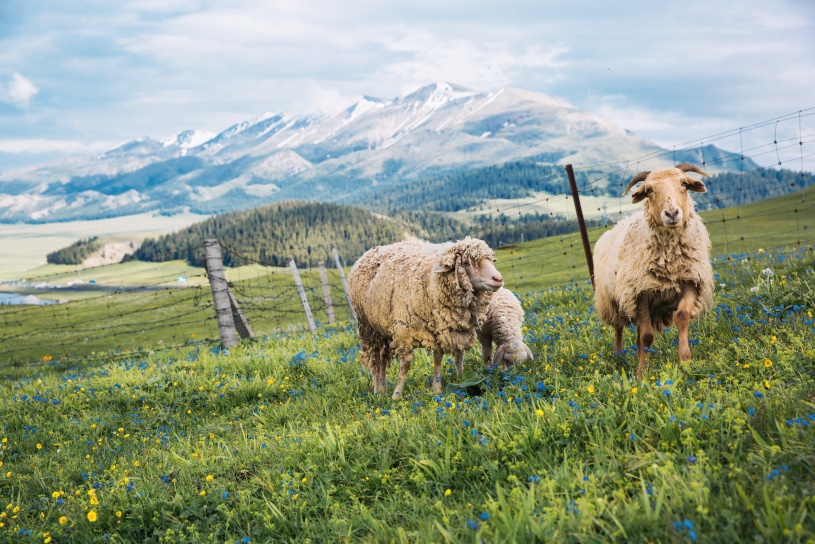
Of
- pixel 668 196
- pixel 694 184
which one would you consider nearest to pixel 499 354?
pixel 668 196

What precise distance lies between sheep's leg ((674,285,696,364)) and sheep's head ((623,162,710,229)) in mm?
830

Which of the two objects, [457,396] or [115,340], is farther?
[115,340]

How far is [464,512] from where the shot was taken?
11.9 feet

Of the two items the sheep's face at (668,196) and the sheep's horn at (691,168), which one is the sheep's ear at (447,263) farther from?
the sheep's horn at (691,168)

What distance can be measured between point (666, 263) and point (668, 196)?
0.81 metres

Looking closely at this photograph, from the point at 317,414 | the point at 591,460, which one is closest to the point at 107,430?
the point at 317,414

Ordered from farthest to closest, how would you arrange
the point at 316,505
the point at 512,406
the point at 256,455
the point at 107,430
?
the point at 107,430 → the point at 256,455 → the point at 512,406 → the point at 316,505

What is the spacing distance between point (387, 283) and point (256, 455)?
3229 mm

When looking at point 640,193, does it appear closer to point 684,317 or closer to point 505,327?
point 684,317

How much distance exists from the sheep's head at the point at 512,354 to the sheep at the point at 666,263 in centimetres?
171

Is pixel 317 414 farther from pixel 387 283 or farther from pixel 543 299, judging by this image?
pixel 543 299

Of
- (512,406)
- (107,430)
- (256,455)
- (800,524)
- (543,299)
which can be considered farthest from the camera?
(543,299)

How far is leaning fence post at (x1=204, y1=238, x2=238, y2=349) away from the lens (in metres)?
12.7

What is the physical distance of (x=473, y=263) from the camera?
23.2ft
